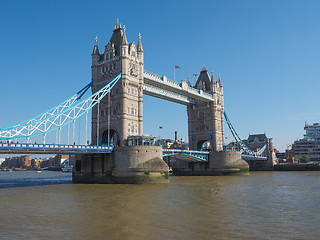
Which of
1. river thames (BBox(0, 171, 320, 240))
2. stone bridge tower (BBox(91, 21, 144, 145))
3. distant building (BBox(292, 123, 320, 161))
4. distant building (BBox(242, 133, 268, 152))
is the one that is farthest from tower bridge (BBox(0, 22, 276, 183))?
distant building (BBox(292, 123, 320, 161))

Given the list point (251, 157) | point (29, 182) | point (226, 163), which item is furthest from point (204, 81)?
point (29, 182)

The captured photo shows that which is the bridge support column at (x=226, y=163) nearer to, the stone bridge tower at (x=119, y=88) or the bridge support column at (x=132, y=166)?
the stone bridge tower at (x=119, y=88)

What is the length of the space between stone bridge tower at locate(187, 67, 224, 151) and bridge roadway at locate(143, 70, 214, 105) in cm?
304

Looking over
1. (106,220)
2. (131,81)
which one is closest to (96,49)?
(131,81)

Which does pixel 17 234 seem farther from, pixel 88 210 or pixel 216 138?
pixel 216 138

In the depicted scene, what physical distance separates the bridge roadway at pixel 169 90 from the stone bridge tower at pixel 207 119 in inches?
120

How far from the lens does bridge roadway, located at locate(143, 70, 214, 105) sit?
58616 mm

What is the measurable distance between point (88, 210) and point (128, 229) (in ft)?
21.2

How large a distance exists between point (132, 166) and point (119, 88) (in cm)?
1480

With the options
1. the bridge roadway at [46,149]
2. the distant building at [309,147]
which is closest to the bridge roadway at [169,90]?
the bridge roadway at [46,149]

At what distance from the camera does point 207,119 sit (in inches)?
3036

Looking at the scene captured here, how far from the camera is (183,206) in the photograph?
2142 cm

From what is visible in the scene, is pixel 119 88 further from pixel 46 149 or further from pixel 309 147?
pixel 309 147

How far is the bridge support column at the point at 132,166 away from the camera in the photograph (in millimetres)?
42375
